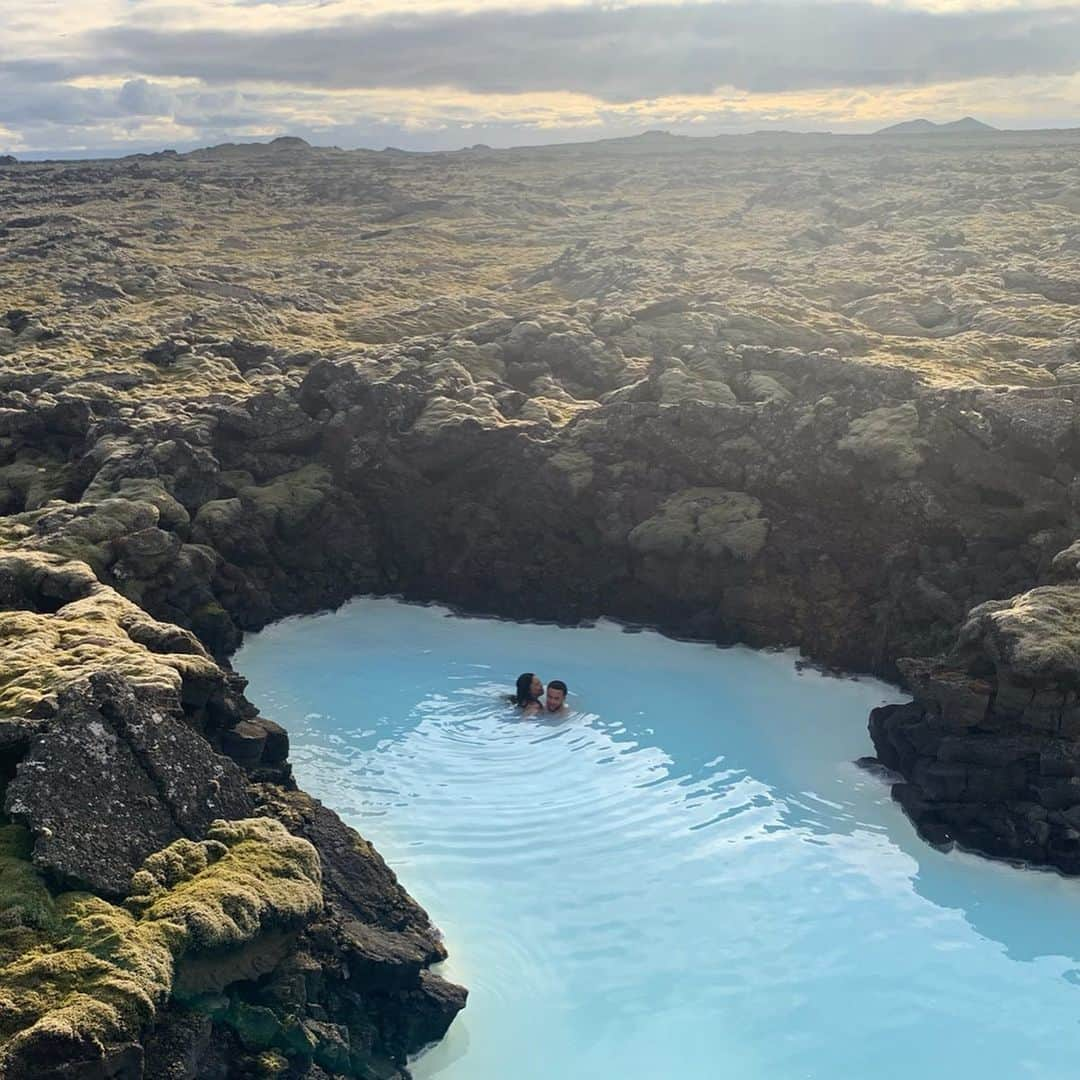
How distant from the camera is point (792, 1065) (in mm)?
16797

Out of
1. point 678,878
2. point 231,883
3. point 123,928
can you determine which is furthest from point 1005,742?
point 123,928

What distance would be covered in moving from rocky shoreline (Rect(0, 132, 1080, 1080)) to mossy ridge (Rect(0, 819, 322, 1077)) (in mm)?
45

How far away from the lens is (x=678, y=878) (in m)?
21.2

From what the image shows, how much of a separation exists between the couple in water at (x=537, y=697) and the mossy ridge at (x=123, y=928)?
36.0ft

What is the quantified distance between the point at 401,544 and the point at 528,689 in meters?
9.98

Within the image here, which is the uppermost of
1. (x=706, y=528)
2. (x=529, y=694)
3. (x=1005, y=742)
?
(x=706, y=528)

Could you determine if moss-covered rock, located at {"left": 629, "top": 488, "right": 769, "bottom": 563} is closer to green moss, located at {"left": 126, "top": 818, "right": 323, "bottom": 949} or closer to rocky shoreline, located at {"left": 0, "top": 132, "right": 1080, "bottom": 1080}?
rocky shoreline, located at {"left": 0, "top": 132, "right": 1080, "bottom": 1080}

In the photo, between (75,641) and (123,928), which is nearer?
(123,928)

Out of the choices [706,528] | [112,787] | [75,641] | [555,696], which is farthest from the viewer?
[706,528]

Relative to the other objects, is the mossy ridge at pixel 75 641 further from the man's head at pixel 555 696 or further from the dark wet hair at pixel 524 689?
the man's head at pixel 555 696

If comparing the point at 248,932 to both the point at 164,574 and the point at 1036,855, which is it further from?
the point at 164,574

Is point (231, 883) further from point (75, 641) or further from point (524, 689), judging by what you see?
point (524, 689)

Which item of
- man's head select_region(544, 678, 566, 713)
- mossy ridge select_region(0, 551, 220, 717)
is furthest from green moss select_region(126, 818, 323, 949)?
man's head select_region(544, 678, 566, 713)

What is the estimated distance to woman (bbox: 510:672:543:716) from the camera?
92.0 feet
